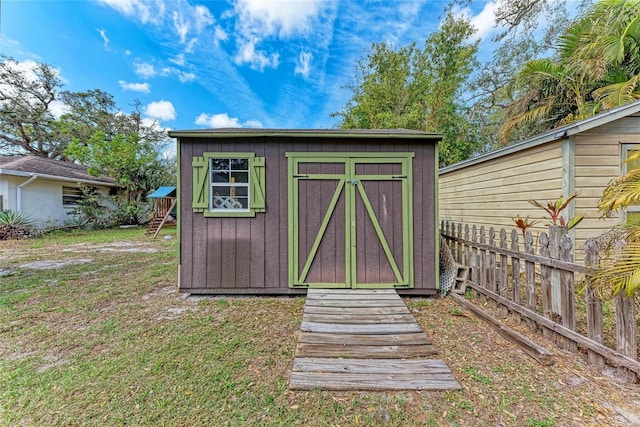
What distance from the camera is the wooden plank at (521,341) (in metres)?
2.30

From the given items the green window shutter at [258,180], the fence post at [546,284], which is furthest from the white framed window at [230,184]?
the fence post at [546,284]

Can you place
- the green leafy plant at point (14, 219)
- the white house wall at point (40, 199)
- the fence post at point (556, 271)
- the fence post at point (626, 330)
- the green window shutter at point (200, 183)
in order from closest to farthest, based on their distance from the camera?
the fence post at point (626, 330) < the fence post at point (556, 271) < the green window shutter at point (200, 183) < the green leafy plant at point (14, 219) < the white house wall at point (40, 199)

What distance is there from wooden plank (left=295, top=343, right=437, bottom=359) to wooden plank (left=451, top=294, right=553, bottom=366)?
0.87 meters

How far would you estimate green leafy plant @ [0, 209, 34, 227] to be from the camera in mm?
9617

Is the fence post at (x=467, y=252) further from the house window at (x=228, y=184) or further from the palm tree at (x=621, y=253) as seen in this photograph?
the house window at (x=228, y=184)

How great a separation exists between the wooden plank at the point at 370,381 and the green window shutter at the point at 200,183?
2.89 meters

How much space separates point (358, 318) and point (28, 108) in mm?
25180

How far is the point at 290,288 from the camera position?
4.12 metres

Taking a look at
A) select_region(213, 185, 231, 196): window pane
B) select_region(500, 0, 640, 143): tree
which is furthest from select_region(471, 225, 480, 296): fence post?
select_region(500, 0, 640, 143): tree

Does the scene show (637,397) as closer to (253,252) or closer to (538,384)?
(538,384)

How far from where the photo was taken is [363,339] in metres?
2.73

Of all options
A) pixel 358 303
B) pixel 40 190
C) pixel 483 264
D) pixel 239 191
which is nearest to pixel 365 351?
pixel 358 303

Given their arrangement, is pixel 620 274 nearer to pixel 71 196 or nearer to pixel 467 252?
pixel 467 252

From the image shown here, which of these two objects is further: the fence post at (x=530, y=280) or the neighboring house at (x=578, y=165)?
the neighboring house at (x=578, y=165)
